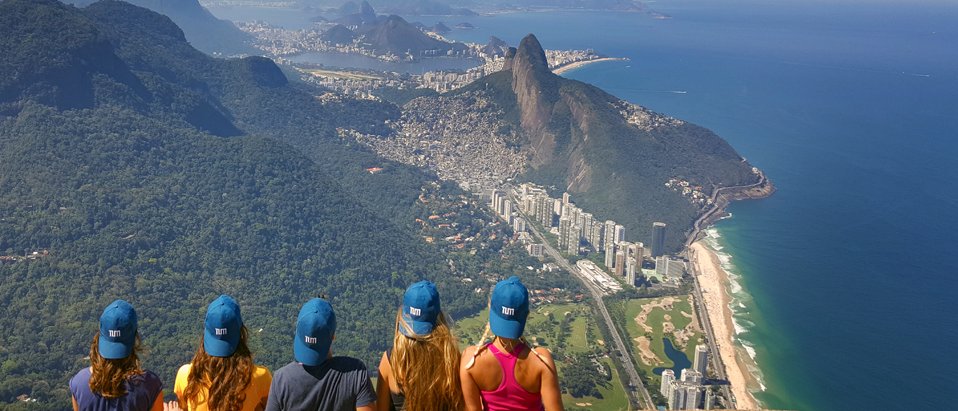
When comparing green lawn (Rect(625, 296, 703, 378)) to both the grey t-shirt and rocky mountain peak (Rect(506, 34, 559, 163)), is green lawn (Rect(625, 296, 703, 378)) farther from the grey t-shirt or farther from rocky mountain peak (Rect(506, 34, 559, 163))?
the grey t-shirt

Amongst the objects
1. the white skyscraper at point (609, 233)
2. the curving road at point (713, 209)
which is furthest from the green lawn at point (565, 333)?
the curving road at point (713, 209)

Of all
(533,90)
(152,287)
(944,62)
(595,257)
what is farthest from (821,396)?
(944,62)

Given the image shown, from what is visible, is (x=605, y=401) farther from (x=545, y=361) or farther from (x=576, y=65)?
(x=576, y=65)

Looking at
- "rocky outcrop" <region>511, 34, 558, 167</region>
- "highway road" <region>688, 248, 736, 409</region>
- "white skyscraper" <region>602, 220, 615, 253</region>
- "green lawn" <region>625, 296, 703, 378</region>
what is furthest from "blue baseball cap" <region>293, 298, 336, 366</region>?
"rocky outcrop" <region>511, 34, 558, 167</region>

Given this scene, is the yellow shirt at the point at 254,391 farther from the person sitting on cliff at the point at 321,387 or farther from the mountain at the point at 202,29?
the mountain at the point at 202,29

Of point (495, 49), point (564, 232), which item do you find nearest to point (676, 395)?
point (564, 232)
